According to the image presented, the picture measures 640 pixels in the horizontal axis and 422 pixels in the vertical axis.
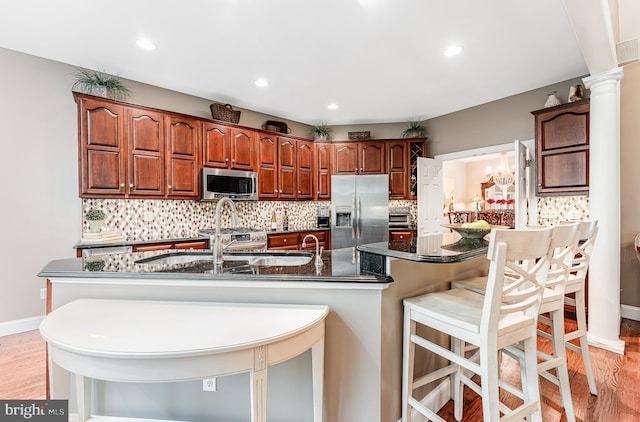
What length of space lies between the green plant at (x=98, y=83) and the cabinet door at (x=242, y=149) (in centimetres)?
138

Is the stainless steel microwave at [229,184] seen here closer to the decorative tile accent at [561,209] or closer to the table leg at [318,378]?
the table leg at [318,378]

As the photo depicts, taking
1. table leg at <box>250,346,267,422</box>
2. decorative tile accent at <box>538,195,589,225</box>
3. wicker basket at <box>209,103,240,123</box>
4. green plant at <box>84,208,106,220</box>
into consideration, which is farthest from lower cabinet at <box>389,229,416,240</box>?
table leg at <box>250,346,267,422</box>

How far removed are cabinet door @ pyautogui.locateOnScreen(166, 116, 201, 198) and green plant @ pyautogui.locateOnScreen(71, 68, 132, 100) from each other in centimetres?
58

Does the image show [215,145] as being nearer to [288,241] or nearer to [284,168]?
[284,168]

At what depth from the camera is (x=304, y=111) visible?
5004mm

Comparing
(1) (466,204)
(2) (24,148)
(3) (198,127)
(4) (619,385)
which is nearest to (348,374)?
(4) (619,385)

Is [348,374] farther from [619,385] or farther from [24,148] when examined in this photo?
[24,148]

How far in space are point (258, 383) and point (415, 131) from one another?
5.01m

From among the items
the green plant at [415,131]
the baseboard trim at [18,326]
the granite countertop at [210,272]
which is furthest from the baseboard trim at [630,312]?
the baseboard trim at [18,326]

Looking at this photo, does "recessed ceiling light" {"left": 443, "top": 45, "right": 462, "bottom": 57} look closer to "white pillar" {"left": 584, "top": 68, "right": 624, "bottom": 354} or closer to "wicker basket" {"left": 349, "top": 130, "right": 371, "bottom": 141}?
"white pillar" {"left": 584, "top": 68, "right": 624, "bottom": 354}

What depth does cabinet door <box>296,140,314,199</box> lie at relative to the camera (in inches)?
206

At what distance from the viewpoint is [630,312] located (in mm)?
3357

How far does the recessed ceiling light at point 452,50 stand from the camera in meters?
2.97

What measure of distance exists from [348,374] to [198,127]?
3.64m
